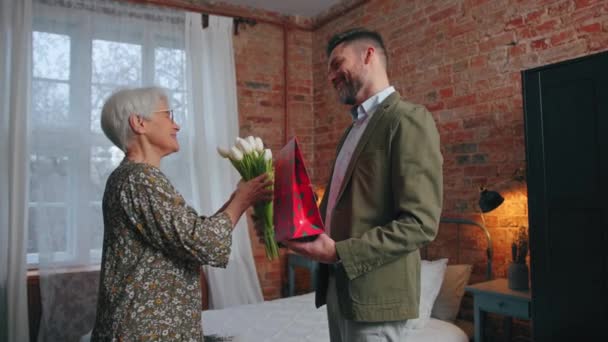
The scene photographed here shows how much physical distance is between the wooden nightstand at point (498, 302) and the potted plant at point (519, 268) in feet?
0.16

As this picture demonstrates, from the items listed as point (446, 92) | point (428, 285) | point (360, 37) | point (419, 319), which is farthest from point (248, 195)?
point (446, 92)

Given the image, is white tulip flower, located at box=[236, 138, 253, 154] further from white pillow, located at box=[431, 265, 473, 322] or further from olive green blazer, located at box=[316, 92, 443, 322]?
white pillow, located at box=[431, 265, 473, 322]

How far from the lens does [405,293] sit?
1505 mm

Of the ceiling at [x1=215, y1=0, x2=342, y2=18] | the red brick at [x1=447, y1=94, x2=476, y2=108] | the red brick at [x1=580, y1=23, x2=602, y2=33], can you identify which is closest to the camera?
the red brick at [x1=580, y1=23, x2=602, y2=33]

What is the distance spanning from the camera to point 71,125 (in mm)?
4051

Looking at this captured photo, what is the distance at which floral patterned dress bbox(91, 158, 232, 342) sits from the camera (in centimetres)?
163

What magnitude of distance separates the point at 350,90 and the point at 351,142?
183mm

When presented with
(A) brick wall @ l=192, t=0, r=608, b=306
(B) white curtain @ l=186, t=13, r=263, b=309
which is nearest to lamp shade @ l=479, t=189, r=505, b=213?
(A) brick wall @ l=192, t=0, r=608, b=306

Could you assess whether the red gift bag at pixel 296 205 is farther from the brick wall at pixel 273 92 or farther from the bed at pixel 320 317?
the brick wall at pixel 273 92

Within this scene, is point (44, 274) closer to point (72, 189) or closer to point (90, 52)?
point (72, 189)

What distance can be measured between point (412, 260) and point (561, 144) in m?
1.28

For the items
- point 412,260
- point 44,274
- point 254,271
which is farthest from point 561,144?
point 44,274

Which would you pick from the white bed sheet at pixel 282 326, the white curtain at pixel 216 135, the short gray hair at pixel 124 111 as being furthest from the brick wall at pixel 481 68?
the short gray hair at pixel 124 111

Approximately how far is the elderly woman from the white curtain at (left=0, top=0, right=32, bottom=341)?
2.46 meters
